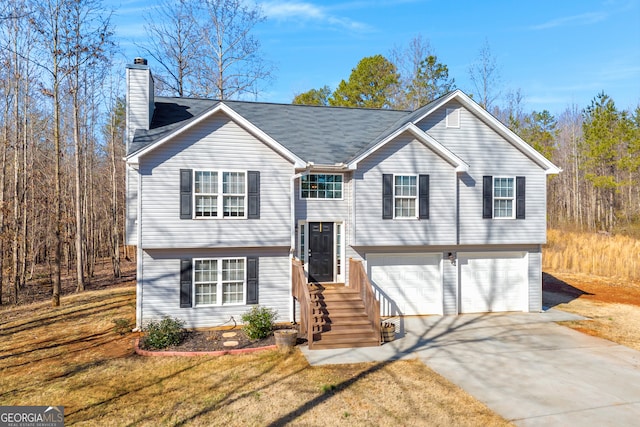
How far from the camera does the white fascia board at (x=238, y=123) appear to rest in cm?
1224

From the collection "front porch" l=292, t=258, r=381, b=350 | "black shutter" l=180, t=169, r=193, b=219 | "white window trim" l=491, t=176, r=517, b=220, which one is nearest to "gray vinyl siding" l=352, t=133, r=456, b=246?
"front porch" l=292, t=258, r=381, b=350

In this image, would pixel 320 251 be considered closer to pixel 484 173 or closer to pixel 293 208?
pixel 293 208

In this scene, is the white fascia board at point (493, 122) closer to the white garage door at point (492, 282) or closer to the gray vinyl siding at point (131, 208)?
the white garage door at point (492, 282)

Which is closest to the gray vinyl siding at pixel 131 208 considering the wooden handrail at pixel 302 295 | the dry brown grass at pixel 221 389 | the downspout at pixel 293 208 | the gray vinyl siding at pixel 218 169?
the gray vinyl siding at pixel 218 169

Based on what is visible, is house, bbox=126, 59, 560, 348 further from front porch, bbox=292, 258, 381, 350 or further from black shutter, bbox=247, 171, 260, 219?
front porch, bbox=292, 258, 381, 350

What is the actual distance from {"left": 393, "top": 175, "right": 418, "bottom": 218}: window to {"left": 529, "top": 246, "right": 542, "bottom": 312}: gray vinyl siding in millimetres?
5305

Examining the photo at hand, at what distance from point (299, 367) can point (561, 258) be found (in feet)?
72.1

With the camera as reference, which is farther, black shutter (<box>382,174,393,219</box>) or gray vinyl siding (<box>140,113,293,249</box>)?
black shutter (<box>382,174,393,219</box>)

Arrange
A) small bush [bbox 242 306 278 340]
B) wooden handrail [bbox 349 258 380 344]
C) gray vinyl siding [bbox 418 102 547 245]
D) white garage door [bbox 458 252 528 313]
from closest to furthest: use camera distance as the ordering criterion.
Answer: wooden handrail [bbox 349 258 380 344]
small bush [bbox 242 306 278 340]
gray vinyl siding [bbox 418 102 547 245]
white garage door [bbox 458 252 528 313]

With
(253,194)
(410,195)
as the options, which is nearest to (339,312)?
(253,194)

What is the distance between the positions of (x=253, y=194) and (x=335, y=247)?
355 centimetres

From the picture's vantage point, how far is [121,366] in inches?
394

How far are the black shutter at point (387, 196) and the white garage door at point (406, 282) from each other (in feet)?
5.30

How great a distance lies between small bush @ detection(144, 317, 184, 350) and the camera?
440 inches
